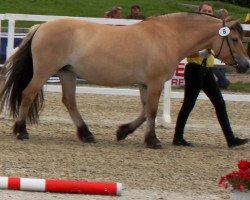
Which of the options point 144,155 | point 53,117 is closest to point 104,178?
point 144,155

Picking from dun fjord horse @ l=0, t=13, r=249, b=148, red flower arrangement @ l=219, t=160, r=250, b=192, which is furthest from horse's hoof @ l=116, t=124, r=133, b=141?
red flower arrangement @ l=219, t=160, r=250, b=192

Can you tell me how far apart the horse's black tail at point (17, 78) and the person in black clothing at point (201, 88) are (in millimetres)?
1785

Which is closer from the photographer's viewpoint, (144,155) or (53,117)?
(144,155)

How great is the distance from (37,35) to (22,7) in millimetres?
19624

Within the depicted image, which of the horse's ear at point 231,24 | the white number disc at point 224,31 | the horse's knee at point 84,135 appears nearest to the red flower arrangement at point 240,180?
the white number disc at point 224,31

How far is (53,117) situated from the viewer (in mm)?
13828

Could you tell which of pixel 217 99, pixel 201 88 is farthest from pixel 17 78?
pixel 217 99

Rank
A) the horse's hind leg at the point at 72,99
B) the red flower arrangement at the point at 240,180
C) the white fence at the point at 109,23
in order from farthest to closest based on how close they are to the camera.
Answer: the white fence at the point at 109,23 < the horse's hind leg at the point at 72,99 < the red flower arrangement at the point at 240,180

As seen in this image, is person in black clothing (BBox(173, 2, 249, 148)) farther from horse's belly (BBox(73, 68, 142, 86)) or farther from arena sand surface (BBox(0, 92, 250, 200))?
horse's belly (BBox(73, 68, 142, 86))

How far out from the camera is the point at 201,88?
1152 cm

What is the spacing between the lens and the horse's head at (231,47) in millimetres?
11352

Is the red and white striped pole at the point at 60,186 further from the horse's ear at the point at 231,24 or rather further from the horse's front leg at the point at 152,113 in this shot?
the horse's ear at the point at 231,24

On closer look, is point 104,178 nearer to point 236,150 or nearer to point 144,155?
point 144,155

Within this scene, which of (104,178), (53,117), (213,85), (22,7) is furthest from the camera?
(22,7)
